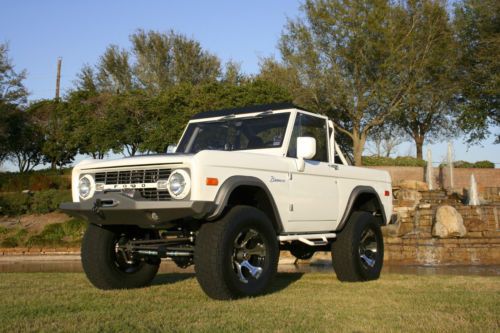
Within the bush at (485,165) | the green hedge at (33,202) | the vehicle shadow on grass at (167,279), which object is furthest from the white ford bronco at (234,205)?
the bush at (485,165)

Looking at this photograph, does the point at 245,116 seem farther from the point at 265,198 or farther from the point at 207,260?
the point at 207,260

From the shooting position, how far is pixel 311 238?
7855 millimetres

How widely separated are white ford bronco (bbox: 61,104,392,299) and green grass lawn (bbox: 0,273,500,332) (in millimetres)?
361

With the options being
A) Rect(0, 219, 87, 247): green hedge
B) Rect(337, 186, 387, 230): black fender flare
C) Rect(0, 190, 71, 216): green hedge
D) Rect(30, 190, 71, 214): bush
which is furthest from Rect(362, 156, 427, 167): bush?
Rect(337, 186, 387, 230): black fender flare

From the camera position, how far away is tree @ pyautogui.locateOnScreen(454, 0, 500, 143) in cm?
2948

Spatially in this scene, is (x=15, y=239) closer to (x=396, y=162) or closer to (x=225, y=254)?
(x=225, y=254)

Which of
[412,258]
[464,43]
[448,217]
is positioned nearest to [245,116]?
[412,258]

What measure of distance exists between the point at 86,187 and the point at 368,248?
13.6 ft

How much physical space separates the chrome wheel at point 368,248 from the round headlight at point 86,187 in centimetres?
380

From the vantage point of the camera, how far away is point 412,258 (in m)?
17.5

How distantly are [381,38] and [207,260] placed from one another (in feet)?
98.4

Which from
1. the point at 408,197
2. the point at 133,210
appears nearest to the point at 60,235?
the point at 408,197

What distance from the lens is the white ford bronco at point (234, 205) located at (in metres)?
6.26

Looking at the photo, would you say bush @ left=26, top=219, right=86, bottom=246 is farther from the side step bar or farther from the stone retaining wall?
the stone retaining wall
